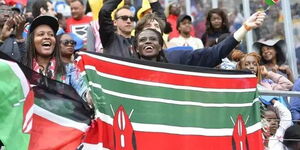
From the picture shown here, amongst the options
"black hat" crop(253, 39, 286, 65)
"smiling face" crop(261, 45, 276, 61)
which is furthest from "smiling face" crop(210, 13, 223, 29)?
"smiling face" crop(261, 45, 276, 61)

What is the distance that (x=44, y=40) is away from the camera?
8703 mm

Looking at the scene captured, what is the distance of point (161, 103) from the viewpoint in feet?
26.5

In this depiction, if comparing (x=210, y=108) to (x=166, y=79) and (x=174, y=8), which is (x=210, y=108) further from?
(x=174, y=8)

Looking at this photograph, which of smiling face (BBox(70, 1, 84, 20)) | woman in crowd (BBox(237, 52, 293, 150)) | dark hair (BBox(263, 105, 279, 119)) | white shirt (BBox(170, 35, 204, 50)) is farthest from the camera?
smiling face (BBox(70, 1, 84, 20))

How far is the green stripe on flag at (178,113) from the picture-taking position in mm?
7840

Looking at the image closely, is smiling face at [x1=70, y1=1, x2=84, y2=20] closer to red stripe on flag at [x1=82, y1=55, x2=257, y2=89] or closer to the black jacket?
the black jacket

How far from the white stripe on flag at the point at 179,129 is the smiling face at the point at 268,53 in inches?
139

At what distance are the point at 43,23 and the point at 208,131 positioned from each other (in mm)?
1881

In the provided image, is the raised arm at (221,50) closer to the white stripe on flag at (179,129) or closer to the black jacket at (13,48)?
the white stripe on flag at (179,129)

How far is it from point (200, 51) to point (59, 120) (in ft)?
6.13

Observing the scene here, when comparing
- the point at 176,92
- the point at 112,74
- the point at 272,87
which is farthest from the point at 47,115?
the point at 272,87

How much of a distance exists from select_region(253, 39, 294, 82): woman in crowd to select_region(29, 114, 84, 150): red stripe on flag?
15.9 feet

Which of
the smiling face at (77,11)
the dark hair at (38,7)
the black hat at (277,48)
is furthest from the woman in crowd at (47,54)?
the smiling face at (77,11)

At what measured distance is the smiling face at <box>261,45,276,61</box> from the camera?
39.9 feet
